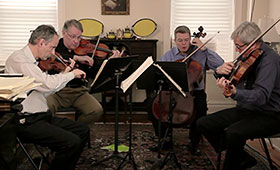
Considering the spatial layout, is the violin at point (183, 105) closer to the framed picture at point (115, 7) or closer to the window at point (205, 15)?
the window at point (205, 15)

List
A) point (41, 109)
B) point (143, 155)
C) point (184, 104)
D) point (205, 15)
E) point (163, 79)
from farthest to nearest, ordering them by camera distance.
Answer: point (205, 15) < point (143, 155) < point (184, 104) < point (163, 79) < point (41, 109)

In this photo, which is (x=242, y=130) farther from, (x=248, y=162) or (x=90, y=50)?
(x=90, y=50)

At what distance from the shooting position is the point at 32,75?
2.30 metres

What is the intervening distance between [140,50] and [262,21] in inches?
64.2

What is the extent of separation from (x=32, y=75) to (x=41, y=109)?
0.78 feet

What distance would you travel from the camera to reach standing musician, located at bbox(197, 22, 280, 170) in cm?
240

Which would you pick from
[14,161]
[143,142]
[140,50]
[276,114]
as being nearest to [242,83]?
[276,114]

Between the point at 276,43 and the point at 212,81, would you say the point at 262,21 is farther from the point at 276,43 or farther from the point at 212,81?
the point at 212,81

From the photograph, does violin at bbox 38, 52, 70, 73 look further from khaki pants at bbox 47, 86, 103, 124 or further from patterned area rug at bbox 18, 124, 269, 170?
patterned area rug at bbox 18, 124, 269, 170

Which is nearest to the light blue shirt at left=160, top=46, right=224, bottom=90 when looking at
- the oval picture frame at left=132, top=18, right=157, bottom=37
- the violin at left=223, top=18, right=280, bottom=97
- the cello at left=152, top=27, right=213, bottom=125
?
the cello at left=152, top=27, right=213, bottom=125

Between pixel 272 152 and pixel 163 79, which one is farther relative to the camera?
pixel 272 152

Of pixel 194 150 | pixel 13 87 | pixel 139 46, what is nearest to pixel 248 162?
pixel 194 150

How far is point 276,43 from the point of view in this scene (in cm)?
379

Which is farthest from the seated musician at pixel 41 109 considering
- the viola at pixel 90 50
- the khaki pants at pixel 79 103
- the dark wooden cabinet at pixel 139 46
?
the dark wooden cabinet at pixel 139 46
